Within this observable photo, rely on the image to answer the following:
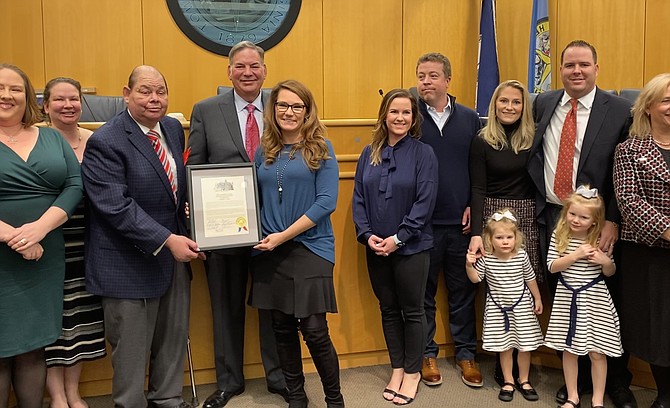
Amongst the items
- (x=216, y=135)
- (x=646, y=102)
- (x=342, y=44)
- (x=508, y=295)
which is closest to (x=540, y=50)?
(x=342, y=44)

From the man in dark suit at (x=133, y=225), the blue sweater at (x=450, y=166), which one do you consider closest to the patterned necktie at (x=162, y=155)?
the man in dark suit at (x=133, y=225)

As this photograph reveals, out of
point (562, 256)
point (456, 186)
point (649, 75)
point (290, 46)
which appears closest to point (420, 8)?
point (290, 46)

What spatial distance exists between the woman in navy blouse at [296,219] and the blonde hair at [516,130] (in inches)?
35.4

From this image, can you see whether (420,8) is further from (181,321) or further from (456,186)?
(181,321)

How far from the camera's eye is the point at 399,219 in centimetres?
285

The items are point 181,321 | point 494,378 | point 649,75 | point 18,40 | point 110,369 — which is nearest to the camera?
point 181,321

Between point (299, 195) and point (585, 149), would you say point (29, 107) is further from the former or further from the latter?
point (585, 149)

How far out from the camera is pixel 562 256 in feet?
9.10

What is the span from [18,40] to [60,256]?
3372 mm

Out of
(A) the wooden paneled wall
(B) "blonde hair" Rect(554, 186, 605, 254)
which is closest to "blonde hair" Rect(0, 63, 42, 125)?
(B) "blonde hair" Rect(554, 186, 605, 254)

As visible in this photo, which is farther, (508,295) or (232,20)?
(232,20)

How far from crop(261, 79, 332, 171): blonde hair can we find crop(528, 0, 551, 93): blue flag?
10.4ft

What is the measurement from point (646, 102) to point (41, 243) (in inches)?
101

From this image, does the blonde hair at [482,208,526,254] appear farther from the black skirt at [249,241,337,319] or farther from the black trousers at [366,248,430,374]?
the black skirt at [249,241,337,319]
